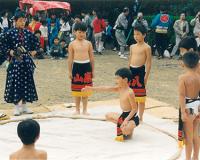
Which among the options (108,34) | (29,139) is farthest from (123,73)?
(108,34)

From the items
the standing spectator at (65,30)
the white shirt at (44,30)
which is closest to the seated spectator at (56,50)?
the white shirt at (44,30)

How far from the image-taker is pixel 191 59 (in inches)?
193

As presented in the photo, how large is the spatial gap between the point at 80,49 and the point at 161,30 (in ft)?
24.5

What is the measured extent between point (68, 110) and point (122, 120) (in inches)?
69.4

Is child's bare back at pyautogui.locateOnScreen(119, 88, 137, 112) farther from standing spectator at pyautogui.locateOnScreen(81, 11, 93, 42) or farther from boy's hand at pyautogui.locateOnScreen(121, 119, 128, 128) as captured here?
standing spectator at pyautogui.locateOnScreen(81, 11, 93, 42)

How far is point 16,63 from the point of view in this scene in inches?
276

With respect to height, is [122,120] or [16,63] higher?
[16,63]

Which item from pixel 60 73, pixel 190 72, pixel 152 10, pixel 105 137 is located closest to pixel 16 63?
pixel 105 137

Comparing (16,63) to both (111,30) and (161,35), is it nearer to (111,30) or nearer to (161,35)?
(161,35)

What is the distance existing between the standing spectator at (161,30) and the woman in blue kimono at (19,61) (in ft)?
24.4

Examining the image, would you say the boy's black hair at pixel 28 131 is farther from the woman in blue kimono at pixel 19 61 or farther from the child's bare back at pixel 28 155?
the woman in blue kimono at pixel 19 61

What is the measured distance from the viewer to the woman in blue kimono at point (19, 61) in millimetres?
6949

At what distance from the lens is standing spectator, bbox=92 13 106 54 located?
1486 cm

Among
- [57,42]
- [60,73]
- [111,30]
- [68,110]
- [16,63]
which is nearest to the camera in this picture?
[16,63]
